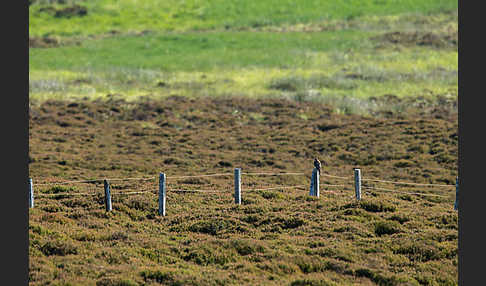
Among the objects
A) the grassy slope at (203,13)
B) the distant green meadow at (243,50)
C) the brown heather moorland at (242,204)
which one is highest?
the grassy slope at (203,13)

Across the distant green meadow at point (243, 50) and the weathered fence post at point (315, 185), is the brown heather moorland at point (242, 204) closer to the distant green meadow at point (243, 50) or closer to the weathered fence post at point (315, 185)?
the weathered fence post at point (315, 185)

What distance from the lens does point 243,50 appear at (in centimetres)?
7275

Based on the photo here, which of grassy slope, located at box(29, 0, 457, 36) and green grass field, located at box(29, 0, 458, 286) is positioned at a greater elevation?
grassy slope, located at box(29, 0, 457, 36)

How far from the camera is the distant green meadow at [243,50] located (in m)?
60.6

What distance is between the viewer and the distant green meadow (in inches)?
2384

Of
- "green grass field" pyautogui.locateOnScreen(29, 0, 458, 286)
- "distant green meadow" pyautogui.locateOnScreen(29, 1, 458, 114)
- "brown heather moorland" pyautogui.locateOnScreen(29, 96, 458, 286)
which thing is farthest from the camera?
"distant green meadow" pyautogui.locateOnScreen(29, 1, 458, 114)

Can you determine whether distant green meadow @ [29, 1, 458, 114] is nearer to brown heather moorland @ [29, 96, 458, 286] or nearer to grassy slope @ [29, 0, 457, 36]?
grassy slope @ [29, 0, 457, 36]

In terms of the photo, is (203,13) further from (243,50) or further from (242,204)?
(242,204)

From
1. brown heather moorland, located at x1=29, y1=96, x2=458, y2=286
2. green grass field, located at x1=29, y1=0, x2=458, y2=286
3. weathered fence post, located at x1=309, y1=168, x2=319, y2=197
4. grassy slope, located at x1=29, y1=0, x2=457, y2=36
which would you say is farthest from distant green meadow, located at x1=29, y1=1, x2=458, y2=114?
weathered fence post, located at x1=309, y1=168, x2=319, y2=197

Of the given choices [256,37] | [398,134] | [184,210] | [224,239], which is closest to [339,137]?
[398,134]

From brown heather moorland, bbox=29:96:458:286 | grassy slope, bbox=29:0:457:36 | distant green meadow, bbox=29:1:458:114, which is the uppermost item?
grassy slope, bbox=29:0:457:36

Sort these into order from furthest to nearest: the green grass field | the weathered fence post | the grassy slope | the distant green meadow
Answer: the grassy slope, the distant green meadow, the weathered fence post, the green grass field

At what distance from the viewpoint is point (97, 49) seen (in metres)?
73.4

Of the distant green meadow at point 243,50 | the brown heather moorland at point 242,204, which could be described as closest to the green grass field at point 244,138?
the brown heather moorland at point 242,204
